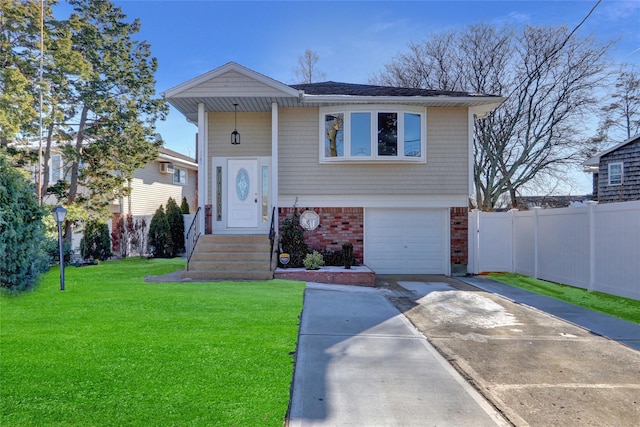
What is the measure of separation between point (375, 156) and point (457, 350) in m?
7.12

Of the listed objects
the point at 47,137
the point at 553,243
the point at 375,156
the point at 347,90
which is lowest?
the point at 553,243

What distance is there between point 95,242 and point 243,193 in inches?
242

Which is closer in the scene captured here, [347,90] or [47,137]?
[347,90]

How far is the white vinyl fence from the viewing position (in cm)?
768

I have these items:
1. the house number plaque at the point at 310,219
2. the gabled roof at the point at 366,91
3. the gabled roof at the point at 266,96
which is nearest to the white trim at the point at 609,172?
the gabled roof at the point at 266,96

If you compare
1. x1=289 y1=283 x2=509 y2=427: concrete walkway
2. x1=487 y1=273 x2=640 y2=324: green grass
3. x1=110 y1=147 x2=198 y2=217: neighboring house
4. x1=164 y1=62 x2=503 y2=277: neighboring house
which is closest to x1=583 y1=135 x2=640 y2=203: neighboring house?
x1=487 y1=273 x2=640 y2=324: green grass

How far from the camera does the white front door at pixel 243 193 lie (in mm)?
11656

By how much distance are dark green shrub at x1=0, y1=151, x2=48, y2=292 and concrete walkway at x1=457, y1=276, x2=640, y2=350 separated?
6.71m

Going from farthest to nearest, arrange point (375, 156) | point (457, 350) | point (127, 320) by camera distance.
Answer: point (375, 156)
point (127, 320)
point (457, 350)

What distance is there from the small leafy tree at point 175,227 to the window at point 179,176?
8234 millimetres

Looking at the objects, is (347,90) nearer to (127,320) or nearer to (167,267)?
(167,267)

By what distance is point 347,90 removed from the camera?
484 inches

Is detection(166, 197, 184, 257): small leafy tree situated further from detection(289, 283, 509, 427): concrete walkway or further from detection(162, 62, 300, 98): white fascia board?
detection(289, 283, 509, 427): concrete walkway

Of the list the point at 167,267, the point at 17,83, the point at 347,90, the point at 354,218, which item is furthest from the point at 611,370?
the point at 17,83
